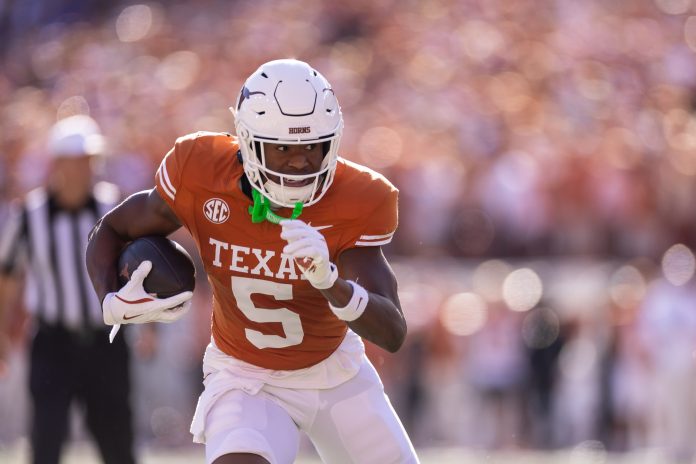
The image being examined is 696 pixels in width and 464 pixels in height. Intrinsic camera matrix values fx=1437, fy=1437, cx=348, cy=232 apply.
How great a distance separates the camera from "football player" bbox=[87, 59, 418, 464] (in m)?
3.98

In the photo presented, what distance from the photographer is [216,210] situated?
4.17m

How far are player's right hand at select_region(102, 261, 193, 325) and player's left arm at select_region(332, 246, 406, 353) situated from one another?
0.48 metres

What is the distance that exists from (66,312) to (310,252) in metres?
2.61

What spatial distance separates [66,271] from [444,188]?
490 centimetres

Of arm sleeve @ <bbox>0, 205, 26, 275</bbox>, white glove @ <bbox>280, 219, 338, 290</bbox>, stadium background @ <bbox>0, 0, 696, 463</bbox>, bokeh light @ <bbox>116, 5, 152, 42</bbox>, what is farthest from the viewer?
bokeh light @ <bbox>116, 5, 152, 42</bbox>

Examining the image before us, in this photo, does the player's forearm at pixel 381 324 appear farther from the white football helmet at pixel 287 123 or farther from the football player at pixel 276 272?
the white football helmet at pixel 287 123

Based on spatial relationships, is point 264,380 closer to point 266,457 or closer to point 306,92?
point 266,457

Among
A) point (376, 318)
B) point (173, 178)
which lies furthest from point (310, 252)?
point (173, 178)

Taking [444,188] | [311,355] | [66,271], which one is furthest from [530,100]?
[311,355]

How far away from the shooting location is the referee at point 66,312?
5.76 m

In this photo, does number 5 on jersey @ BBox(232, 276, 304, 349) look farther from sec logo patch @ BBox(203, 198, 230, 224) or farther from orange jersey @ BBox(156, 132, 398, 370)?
sec logo patch @ BBox(203, 198, 230, 224)

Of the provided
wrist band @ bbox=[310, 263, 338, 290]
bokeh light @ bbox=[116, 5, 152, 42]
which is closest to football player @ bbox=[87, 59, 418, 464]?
wrist band @ bbox=[310, 263, 338, 290]

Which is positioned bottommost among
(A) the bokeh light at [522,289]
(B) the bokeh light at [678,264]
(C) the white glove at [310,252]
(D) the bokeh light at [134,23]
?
(D) the bokeh light at [134,23]

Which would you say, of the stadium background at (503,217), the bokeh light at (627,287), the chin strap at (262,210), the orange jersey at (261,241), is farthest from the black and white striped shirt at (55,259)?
the bokeh light at (627,287)
